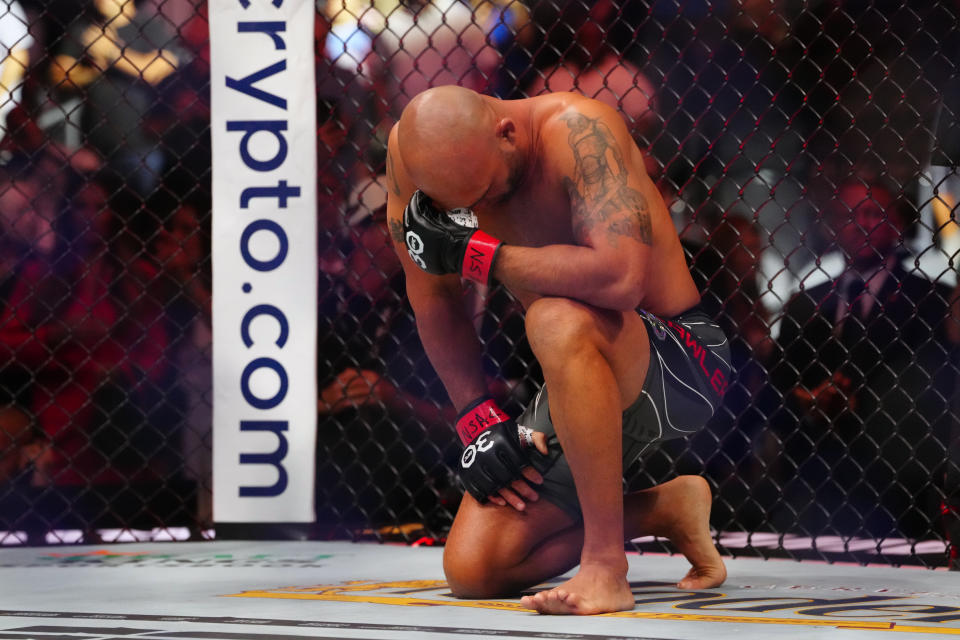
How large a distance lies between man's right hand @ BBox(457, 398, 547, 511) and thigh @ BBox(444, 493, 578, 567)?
0.02 meters

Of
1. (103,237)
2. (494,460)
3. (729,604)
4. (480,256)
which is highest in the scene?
(103,237)

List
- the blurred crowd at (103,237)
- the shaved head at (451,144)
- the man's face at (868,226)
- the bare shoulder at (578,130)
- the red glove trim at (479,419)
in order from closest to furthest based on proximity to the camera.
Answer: the shaved head at (451,144), the bare shoulder at (578,130), the red glove trim at (479,419), the man's face at (868,226), the blurred crowd at (103,237)

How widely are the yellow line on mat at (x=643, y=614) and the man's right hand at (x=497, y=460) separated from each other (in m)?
0.16

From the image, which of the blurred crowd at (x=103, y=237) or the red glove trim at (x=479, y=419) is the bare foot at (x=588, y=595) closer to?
the red glove trim at (x=479, y=419)

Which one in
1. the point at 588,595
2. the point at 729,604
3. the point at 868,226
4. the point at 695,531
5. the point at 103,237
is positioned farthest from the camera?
the point at 103,237

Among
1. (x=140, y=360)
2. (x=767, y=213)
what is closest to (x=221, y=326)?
(x=140, y=360)

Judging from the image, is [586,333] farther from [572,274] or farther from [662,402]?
[662,402]

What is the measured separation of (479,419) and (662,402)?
0.27 metres

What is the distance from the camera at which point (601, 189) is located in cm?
160

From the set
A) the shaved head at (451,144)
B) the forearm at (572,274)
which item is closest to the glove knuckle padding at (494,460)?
the forearm at (572,274)

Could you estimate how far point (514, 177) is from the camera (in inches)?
64.7

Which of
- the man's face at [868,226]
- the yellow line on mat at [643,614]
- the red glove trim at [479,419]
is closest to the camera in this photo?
the yellow line on mat at [643,614]

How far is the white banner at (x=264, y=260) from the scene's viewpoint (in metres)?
2.42

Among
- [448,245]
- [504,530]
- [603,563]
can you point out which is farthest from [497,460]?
[448,245]
